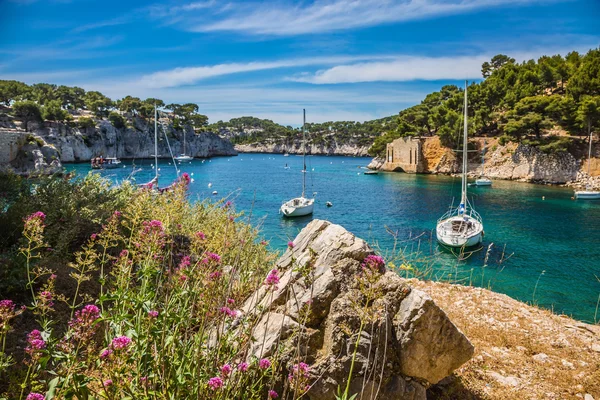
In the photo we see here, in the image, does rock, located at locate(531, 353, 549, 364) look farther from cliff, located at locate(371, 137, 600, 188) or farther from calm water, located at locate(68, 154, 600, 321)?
cliff, located at locate(371, 137, 600, 188)

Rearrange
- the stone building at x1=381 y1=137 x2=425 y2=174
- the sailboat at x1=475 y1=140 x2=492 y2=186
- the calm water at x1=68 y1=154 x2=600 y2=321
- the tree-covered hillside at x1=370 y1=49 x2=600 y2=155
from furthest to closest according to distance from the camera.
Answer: the stone building at x1=381 y1=137 x2=425 y2=174 → the tree-covered hillside at x1=370 y1=49 x2=600 y2=155 → the sailboat at x1=475 y1=140 x2=492 y2=186 → the calm water at x1=68 y1=154 x2=600 y2=321

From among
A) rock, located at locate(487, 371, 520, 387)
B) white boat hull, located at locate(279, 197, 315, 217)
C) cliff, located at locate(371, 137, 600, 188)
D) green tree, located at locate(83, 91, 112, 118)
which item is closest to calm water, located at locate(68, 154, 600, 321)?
white boat hull, located at locate(279, 197, 315, 217)

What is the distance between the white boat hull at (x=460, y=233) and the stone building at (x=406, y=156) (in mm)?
39382

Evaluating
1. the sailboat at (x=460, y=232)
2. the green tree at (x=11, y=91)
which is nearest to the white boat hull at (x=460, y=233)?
the sailboat at (x=460, y=232)

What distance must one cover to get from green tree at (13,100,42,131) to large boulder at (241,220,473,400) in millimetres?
73767

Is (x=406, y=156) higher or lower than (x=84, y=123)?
lower

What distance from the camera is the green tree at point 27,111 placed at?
59500 mm

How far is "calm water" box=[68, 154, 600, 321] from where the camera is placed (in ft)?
43.4

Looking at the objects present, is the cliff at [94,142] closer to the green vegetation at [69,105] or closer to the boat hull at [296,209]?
the green vegetation at [69,105]

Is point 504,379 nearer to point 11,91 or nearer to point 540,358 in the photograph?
point 540,358

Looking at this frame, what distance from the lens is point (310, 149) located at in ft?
454

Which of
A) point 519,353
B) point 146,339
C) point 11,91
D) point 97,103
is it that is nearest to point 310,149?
point 97,103

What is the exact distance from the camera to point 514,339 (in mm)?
4410

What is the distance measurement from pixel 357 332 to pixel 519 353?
8.93ft
